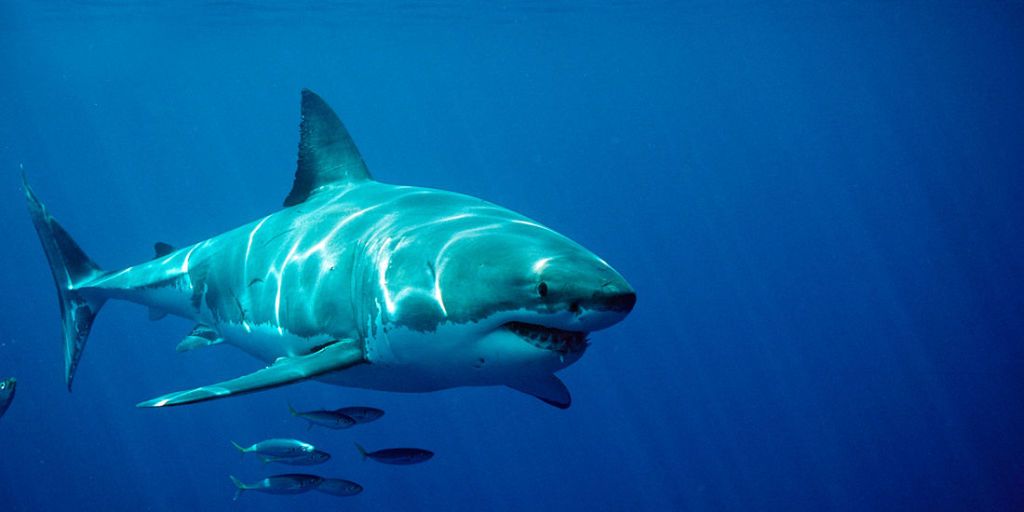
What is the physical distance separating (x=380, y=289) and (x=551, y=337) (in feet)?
3.80

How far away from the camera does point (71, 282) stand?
7.13m

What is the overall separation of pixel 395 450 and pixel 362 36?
33553mm

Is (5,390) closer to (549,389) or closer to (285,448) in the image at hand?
(285,448)

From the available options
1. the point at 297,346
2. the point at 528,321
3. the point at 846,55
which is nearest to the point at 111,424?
the point at 297,346

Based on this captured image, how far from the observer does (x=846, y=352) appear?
43.5m

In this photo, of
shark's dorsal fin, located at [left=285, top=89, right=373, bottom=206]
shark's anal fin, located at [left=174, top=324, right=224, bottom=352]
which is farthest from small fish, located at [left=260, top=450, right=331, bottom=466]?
shark's dorsal fin, located at [left=285, top=89, right=373, bottom=206]

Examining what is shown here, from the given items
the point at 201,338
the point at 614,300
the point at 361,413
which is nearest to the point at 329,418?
the point at 361,413

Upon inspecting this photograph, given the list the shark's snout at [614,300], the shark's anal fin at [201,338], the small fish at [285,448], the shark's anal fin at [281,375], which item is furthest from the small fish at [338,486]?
the shark's snout at [614,300]

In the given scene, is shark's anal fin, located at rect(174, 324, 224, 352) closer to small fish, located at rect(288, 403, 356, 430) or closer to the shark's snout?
small fish, located at rect(288, 403, 356, 430)

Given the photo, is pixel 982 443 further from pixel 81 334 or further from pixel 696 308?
pixel 81 334

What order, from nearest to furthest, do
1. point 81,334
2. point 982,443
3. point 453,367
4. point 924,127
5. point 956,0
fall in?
point 453,367
point 81,334
point 982,443
point 956,0
point 924,127

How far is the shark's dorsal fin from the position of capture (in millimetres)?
5496

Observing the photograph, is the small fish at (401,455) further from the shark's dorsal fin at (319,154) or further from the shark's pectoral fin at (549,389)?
the shark's dorsal fin at (319,154)

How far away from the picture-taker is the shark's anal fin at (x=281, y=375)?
10.5 feet
